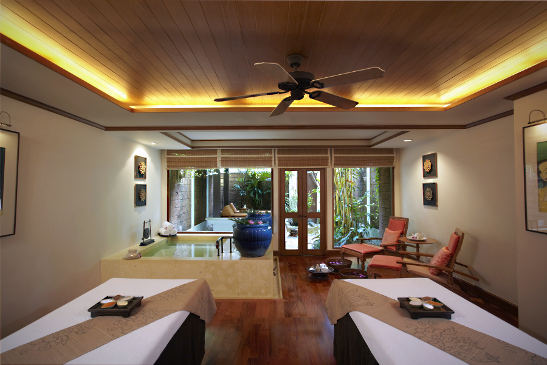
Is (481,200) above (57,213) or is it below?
above

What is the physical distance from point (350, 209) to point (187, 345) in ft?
15.7

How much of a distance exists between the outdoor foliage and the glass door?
43cm

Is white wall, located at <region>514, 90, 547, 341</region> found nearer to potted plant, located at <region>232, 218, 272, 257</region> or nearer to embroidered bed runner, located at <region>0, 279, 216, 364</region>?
potted plant, located at <region>232, 218, 272, 257</region>

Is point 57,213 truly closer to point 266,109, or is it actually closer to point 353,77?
point 266,109

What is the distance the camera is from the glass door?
18.4ft

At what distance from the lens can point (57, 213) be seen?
2734mm

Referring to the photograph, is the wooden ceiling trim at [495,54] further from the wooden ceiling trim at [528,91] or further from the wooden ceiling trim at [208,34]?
the wooden ceiling trim at [208,34]

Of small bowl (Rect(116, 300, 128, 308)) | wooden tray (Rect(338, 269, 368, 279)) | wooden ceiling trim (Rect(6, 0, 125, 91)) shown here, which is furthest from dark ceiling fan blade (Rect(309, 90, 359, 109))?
wooden tray (Rect(338, 269, 368, 279))

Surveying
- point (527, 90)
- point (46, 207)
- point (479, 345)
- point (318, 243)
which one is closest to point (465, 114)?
point (527, 90)

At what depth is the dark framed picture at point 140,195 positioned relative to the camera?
4398 mm

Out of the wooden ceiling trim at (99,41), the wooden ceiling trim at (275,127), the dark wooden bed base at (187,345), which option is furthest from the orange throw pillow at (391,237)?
the wooden ceiling trim at (99,41)

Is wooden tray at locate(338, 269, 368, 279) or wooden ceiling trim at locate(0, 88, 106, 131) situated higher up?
wooden ceiling trim at locate(0, 88, 106, 131)

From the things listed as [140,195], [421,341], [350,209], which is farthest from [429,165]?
[140,195]

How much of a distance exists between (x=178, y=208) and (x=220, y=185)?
113 cm
